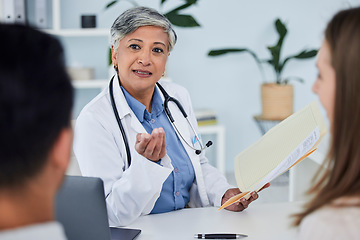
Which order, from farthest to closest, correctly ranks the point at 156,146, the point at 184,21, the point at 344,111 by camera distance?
the point at 184,21, the point at 156,146, the point at 344,111

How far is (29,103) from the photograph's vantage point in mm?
564

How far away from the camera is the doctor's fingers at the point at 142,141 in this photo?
4.47ft

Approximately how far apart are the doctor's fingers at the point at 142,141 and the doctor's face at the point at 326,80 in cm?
57

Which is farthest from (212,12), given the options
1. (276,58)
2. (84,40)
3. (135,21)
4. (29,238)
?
(29,238)

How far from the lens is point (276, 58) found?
3762 mm

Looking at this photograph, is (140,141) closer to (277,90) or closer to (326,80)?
(326,80)

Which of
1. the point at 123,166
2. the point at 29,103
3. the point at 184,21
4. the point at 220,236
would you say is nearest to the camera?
the point at 29,103

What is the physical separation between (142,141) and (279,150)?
0.37 meters

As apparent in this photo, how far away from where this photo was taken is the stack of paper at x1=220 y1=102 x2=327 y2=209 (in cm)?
120

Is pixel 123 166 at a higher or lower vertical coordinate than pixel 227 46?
lower

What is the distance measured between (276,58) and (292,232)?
2.56m

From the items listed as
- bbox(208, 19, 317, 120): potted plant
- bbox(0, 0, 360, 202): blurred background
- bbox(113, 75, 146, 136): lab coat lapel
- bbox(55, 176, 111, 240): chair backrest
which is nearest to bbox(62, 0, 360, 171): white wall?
bbox(0, 0, 360, 202): blurred background

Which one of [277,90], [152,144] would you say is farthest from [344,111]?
[277,90]

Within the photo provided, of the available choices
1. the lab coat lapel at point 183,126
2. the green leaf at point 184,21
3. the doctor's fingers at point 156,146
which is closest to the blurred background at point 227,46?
the green leaf at point 184,21
